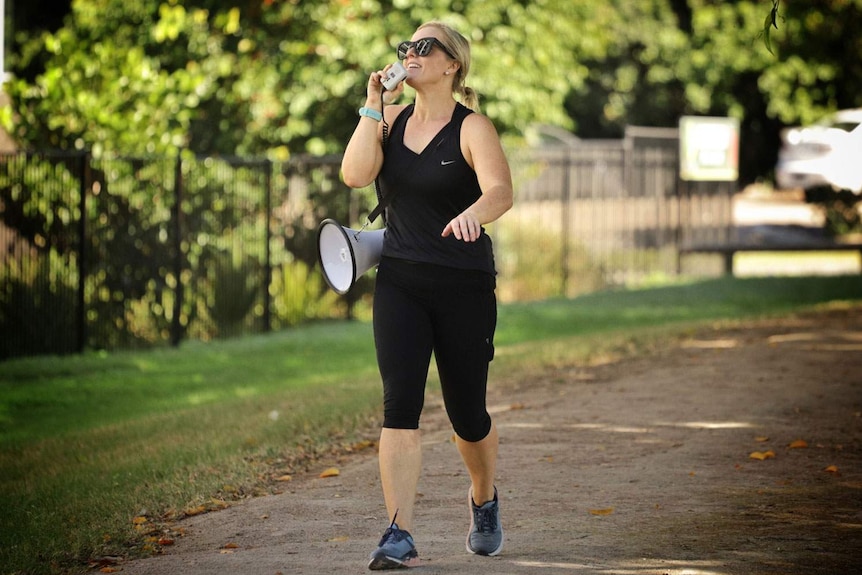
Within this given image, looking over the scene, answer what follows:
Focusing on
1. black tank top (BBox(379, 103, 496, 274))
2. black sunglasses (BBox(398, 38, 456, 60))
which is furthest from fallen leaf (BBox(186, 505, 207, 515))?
black sunglasses (BBox(398, 38, 456, 60))

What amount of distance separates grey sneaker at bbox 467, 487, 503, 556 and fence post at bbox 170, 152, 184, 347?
8781 mm

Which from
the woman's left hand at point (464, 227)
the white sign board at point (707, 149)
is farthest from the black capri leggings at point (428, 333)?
the white sign board at point (707, 149)

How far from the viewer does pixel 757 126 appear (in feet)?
123

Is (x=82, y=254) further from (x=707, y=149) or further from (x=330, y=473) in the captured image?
(x=707, y=149)

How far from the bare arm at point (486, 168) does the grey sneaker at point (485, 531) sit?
1134 mm

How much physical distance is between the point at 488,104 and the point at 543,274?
3165 millimetres

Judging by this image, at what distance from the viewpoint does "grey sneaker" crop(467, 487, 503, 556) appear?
520 centimetres

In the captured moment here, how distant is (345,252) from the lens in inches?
200

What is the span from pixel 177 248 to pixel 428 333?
904cm

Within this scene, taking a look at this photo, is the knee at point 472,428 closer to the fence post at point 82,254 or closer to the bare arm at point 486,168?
the bare arm at point 486,168

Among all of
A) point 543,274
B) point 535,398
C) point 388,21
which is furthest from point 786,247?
point 535,398

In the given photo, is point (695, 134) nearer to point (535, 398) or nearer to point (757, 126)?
point (535, 398)

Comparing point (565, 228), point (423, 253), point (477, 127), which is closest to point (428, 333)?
point (423, 253)

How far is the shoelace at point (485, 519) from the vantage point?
5.21 meters
